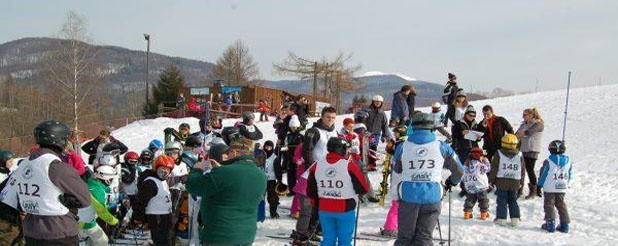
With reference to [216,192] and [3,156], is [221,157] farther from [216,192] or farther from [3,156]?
[3,156]

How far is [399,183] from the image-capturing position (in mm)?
6328

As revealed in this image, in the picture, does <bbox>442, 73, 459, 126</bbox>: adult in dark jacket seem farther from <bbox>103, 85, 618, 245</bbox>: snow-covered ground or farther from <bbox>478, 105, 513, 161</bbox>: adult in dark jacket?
<bbox>478, 105, 513, 161</bbox>: adult in dark jacket

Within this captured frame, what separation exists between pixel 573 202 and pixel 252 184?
335 inches

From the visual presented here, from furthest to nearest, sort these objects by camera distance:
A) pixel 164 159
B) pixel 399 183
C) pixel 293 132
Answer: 1. pixel 293 132
2. pixel 164 159
3. pixel 399 183

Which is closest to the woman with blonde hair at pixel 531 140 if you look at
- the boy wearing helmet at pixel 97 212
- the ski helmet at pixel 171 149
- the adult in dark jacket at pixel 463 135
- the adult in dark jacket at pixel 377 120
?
the adult in dark jacket at pixel 463 135

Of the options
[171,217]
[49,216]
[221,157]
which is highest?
[221,157]

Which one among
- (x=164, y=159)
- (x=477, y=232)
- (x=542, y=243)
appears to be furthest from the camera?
(x=477, y=232)

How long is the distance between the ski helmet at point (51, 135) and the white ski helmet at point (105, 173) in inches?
108

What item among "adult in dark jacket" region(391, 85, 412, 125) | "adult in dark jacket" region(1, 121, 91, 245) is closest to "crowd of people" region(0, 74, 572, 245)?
"adult in dark jacket" region(1, 121, 91, 245)

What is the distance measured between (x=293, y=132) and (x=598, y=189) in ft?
22.7

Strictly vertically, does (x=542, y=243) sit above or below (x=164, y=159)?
below

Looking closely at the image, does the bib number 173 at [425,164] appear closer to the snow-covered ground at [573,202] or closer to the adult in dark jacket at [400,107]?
the snow-covered ground at [573,202]

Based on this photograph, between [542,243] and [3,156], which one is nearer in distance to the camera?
[542,243]

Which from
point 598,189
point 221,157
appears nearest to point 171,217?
point 221,157
